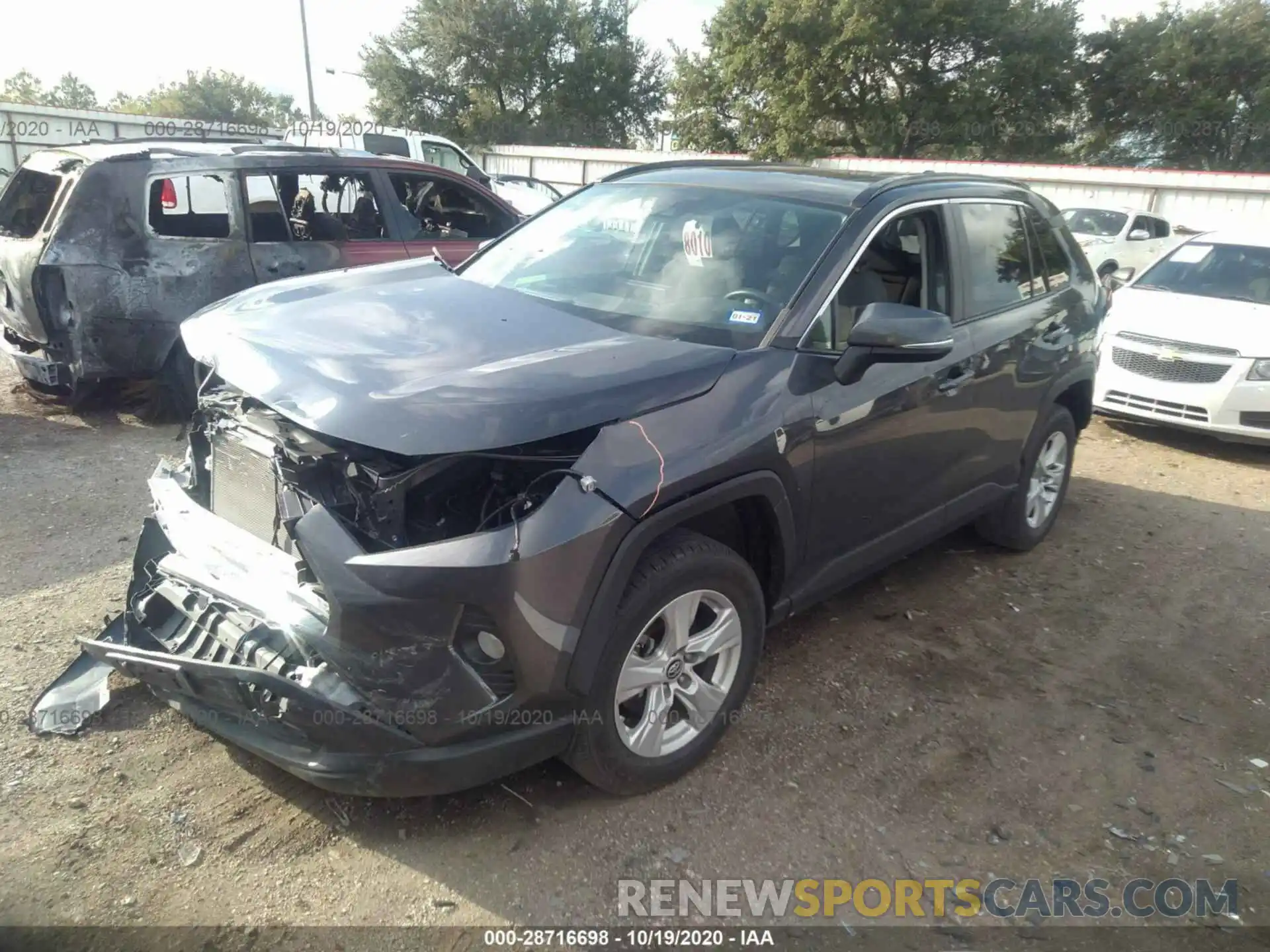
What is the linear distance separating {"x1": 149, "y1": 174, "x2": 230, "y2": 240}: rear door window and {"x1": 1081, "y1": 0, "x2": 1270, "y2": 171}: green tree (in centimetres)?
3203

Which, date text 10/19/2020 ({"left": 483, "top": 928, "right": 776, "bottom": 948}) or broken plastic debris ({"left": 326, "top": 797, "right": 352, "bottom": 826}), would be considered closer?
date text 10/19/2020 ({"left": 483, "top": 928, "right": 776, "bottom": 948})

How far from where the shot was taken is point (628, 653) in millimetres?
2654

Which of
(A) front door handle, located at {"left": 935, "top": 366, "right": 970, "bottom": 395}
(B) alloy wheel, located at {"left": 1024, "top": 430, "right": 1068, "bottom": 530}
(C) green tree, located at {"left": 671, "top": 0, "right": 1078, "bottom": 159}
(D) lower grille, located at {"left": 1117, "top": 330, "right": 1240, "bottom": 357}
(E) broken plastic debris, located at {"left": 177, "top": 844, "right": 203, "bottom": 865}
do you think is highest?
(C) green tree, located at {"left": 671, "top": 0, "right": 1078, "bottom": 159}

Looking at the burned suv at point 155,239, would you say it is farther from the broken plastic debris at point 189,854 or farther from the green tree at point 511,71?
the green tree at point 511,71

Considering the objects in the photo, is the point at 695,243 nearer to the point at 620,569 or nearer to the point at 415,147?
the point at 620,569

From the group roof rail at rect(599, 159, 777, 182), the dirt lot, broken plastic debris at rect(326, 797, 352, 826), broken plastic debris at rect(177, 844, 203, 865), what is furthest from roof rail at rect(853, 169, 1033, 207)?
broken plastic debris at rect(177, 844, 203, 865)

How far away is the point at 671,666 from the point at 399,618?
92cm

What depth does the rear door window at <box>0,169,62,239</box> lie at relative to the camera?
5945 millimetres

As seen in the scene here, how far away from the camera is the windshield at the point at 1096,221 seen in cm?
1512

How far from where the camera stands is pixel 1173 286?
26.3 feet

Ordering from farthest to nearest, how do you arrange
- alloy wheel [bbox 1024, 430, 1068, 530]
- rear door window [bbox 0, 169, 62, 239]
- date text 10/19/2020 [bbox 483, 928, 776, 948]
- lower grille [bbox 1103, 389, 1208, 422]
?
1. lower grille [bbox 1103, 389, 1208, 422]
2. rear door window [bbox 0, 169, 62, 239]
3. alloy wheel [bbox 1024, 430, 1068, 530]
4. date text 10/19/2020 [bbox 483, 928, 776, 948]

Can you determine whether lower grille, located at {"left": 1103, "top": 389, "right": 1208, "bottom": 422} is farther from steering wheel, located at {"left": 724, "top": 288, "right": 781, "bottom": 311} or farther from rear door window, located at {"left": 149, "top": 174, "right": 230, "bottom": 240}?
rear door window, located at {"left": 149, "top": 174, "right": 230, "bottom": 240}

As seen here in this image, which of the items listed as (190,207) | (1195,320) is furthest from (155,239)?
(1195,320)

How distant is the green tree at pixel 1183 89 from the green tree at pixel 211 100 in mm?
41225
